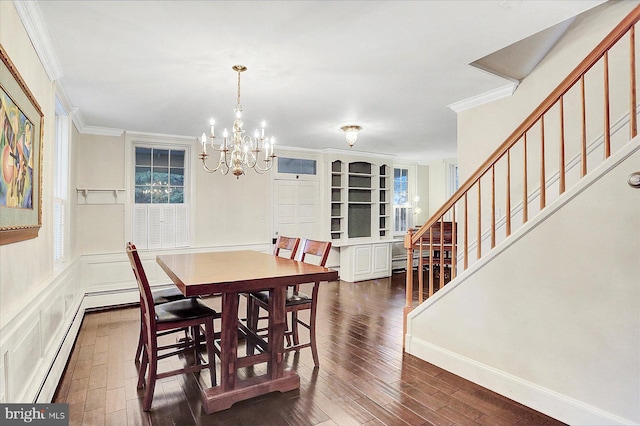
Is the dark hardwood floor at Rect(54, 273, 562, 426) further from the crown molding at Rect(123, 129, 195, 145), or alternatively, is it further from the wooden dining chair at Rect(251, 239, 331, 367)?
the crown molding at Rect(123, 129, 195, 145)

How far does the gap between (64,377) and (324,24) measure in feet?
10.5

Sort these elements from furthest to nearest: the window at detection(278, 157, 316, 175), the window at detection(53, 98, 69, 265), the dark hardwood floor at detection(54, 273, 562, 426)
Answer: the window at detection(278, 157, 316, 175), the window at detection(53, 98, 69, 265), the dark hardwood floor at detection(54, 273, 562, 426)

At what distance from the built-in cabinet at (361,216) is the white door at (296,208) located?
0.33m

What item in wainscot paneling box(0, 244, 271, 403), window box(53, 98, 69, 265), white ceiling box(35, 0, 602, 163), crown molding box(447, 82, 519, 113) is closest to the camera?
wainscot paneling box(0, 244, 271, 403)

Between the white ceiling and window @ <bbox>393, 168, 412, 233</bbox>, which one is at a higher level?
the white ceiling

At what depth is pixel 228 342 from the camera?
2.33 meters

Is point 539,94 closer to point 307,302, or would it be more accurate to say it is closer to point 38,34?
point 307,302

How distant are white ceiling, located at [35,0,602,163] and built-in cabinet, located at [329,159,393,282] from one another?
247cm

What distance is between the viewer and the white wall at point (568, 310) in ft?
6.33

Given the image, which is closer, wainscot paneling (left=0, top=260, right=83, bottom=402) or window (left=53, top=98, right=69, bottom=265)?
wainscot paneling (left=0, top=260, right=83, bottom=402)

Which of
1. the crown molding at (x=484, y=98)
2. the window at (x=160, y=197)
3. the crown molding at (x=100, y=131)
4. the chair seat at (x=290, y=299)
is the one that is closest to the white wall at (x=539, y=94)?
the crown molding at (x=484, y=98)

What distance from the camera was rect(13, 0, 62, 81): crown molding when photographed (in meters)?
1.89

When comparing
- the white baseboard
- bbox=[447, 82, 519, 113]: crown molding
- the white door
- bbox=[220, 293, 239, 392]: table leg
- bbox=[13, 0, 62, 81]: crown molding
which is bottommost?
the white baseboard

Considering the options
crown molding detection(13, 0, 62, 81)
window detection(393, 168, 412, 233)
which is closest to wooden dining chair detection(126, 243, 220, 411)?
crown molding detection(13, 0, 62, 81)
